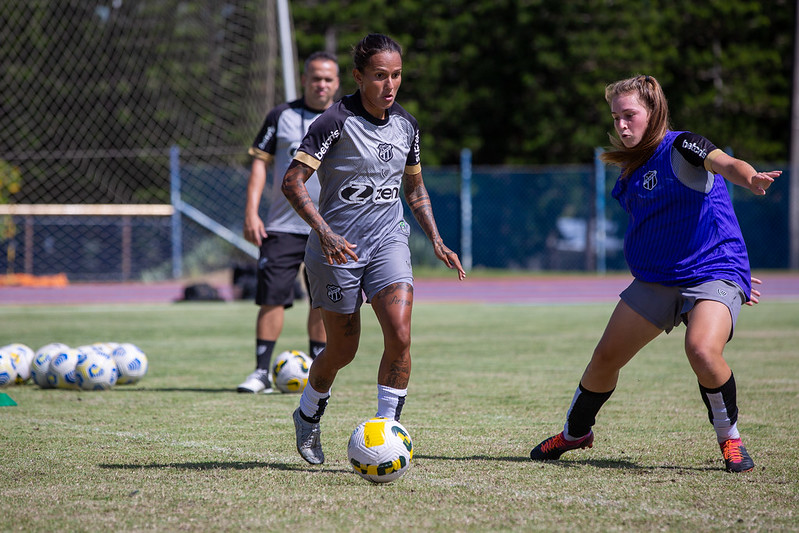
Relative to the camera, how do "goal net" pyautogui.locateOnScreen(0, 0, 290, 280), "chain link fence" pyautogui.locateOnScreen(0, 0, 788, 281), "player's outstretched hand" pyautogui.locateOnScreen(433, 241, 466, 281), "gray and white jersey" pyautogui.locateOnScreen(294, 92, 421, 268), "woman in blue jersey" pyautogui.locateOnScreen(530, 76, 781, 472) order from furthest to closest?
"chain link fence" pyautogui.locateOnScreen(0, 0, 788, 281) → "goal net" pyautogui.locateOnScreen(0, 0, 290, 280) → "player's outstretched hand" pyautogui.locateOnScreen(433, 241, 466, 281) → "gray and white jersey" pyautogui.locateOnScreen(294, 92, 421, 268) → "woman in blue jersey" pyautogui.locateOnScreen(530, 76, 781, 472)

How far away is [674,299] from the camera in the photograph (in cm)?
453

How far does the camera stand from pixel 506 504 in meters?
3.81

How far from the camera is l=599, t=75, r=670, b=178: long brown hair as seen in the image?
459cm

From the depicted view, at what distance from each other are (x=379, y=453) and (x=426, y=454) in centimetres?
80

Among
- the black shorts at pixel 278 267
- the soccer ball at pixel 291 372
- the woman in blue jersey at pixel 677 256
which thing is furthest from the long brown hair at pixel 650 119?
the black shorts at pixel 278 267

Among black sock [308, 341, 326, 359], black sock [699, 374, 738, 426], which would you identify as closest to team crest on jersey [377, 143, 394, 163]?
A: black sock [699, 374, 738, 426]

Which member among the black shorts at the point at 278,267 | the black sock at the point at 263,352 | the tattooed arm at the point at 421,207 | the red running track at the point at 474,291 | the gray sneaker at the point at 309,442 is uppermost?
the tattooed arm at the point at 421,207

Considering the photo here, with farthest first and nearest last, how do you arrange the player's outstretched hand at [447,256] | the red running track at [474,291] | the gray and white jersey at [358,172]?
the red running track at [474,291]
the player's outstretched hand at [447,256]
the gray and white jersey at [358,172]

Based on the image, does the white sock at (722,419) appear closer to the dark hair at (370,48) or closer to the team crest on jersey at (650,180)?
the team crest on jersey at (650,180)

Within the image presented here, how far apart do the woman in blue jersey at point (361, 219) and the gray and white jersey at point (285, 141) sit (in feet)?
8.48

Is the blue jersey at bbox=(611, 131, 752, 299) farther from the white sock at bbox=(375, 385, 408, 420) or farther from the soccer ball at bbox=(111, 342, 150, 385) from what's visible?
the soccer ball at bbox=(111, 342, 150, 385)

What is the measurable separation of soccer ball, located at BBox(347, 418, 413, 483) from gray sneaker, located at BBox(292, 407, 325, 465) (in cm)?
49

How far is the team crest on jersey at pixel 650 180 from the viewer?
460 cm

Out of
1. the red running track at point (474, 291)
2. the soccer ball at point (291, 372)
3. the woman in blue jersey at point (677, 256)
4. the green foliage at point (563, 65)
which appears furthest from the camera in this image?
the green foliage at point (563, 65)
